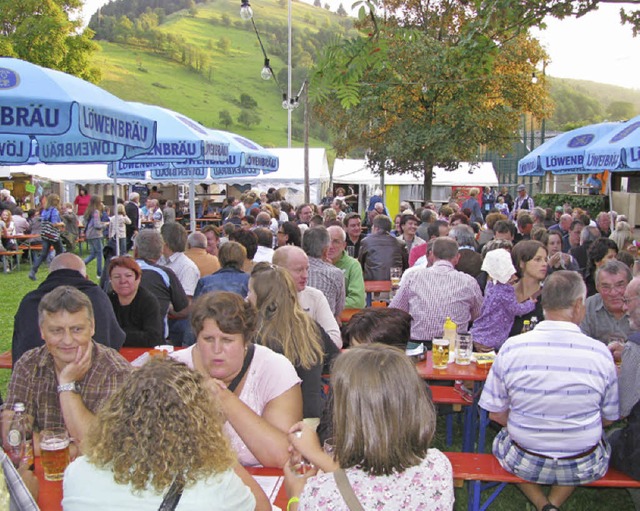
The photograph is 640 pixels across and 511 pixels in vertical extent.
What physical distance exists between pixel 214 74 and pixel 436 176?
301ft

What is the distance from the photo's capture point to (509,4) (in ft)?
11.2

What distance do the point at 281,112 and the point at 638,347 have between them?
338 ft

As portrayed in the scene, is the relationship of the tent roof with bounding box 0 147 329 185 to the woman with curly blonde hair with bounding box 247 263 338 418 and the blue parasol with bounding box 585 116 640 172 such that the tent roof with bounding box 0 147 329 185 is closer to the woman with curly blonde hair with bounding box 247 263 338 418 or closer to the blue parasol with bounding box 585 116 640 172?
the blue parasol with bounding box 585 116 640 172

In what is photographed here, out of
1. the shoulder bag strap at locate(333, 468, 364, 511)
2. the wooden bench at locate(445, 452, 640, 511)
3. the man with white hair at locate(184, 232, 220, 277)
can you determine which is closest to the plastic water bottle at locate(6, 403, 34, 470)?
the shoulder bag strap at locate(333, 468, 364, 511)

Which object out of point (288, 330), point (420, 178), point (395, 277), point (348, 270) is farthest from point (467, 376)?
point (420, 178)

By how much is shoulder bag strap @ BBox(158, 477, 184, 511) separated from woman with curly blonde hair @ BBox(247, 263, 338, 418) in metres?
1.23

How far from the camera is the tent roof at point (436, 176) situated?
26.8 meters

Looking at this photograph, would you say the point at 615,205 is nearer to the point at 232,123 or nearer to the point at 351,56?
the point at 351,56

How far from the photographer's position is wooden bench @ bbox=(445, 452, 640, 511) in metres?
3.26

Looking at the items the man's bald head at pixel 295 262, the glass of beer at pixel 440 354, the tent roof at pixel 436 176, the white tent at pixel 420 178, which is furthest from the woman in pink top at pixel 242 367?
the tent roof at pixel 436 176

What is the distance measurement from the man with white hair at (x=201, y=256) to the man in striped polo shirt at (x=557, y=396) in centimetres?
379

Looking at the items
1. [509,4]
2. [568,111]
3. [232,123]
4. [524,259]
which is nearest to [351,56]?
[509,4]

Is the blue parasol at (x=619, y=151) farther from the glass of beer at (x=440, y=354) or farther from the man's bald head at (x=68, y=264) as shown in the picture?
the man's bald head at (x=68, y=264)

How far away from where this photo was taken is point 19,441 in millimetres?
2539
